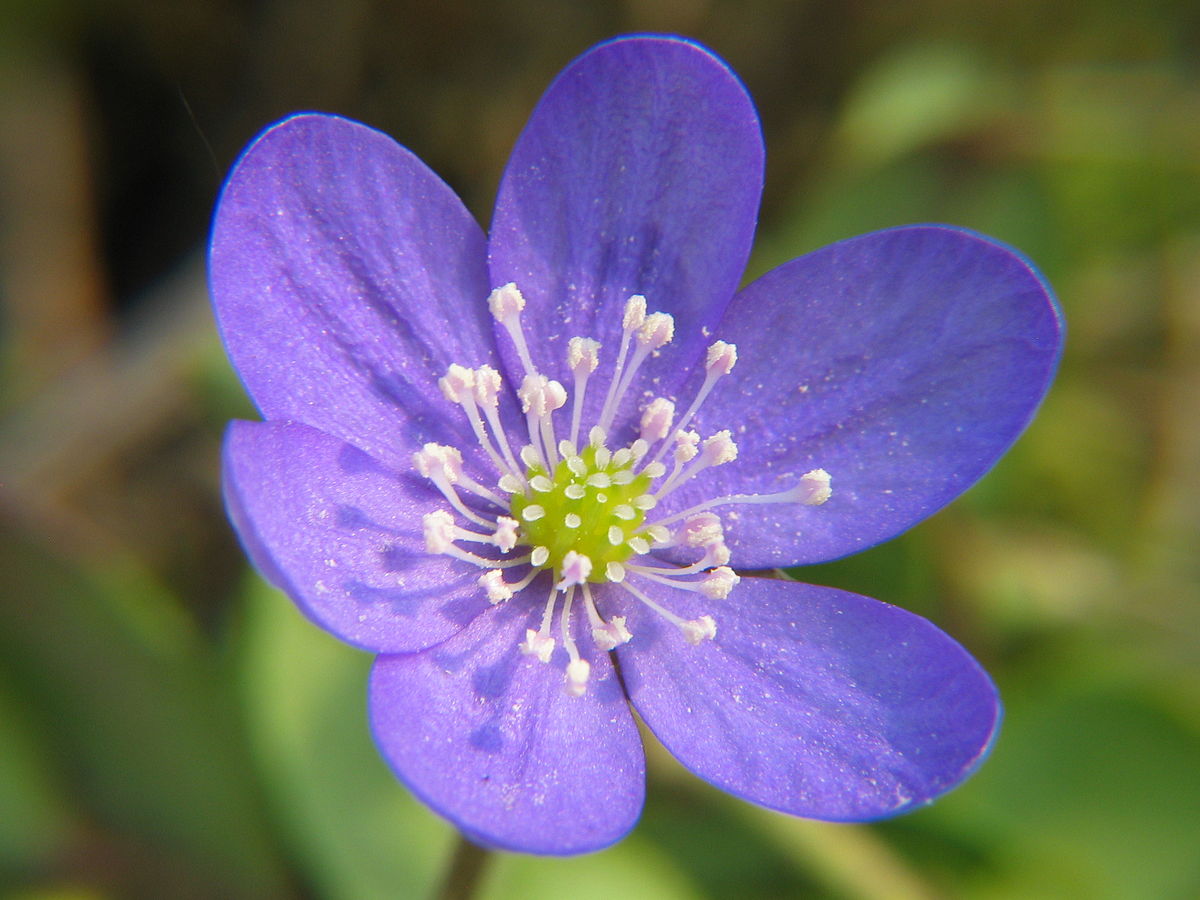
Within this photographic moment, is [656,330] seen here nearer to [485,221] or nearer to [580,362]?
[580,362]

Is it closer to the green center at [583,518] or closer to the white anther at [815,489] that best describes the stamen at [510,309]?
the green center at [583,518]

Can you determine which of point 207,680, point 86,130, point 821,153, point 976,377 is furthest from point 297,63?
point 976,377

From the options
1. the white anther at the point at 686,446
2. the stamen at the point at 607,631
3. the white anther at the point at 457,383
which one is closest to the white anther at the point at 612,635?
the stamen at the point at 607,631

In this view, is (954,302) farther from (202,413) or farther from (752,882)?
(202,413)

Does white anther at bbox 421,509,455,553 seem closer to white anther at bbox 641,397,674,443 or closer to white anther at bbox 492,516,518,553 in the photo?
white anther at bbox 492,516,518,553

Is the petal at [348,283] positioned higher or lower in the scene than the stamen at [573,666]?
higher

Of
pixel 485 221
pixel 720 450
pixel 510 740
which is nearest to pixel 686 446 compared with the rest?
pixel 720 450
